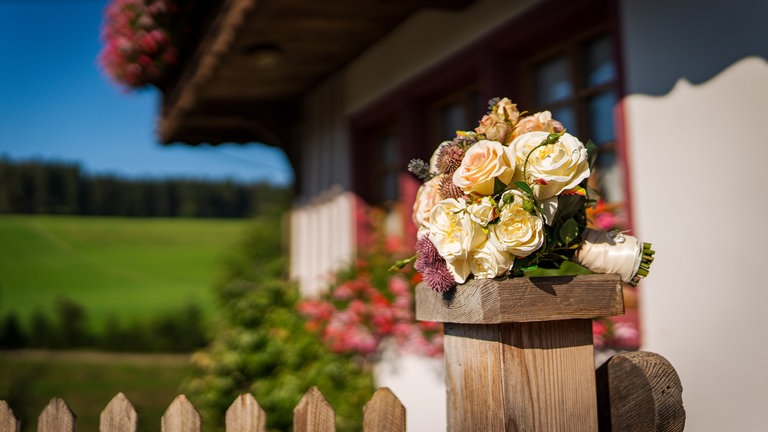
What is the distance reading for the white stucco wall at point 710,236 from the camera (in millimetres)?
2168

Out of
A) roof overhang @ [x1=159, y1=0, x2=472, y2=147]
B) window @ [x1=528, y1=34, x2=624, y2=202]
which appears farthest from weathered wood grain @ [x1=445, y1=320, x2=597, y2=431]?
roof overhang @ [x1=159, y1=0, x2=472, y2=147]

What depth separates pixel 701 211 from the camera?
92.7 inches

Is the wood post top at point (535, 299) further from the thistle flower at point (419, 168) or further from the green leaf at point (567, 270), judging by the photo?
the thistle flower at point (419, 168)

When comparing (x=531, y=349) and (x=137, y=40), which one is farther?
(x=137, y=40)

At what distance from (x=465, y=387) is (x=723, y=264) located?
1.40 metres

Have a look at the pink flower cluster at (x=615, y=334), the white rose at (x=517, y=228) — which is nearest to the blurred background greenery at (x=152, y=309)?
the pink flower cluster at (x=615, y=334)

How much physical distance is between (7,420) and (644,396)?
141 cm

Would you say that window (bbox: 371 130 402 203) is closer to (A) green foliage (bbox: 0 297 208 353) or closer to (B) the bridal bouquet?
(B) the bridal bouquet

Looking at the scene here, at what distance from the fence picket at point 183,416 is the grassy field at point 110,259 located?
52.2 feet

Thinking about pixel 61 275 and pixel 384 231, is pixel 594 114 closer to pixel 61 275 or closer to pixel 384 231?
pixel 384 231

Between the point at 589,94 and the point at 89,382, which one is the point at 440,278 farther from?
the point at 89,382

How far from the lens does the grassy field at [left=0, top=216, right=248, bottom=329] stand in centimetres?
1852

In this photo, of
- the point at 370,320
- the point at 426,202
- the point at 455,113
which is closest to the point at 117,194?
the point at 370,320

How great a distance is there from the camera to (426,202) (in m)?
1.33
